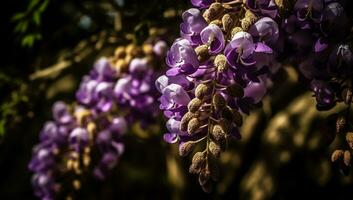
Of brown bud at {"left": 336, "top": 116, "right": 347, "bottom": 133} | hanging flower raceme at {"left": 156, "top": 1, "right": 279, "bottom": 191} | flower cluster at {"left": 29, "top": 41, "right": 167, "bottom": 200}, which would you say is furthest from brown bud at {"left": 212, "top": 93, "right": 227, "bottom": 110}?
flower cluster at {"left": 29, "top": 41, "right": 167, "bottom": 200}

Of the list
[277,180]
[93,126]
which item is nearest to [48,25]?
[93,126]

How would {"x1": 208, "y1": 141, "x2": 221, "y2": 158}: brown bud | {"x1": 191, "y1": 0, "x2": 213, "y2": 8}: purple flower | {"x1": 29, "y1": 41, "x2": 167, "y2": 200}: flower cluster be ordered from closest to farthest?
{"x1": 208, "y1": 141, "x2": 221, "y2": 158}: brown bud
{"x1": 191, "y1": 0, "x2": 213, "y2": 8}: purple flower
{"x1": 29, "y1": 41, "x2": 167, "y2": 200}: flower cluster

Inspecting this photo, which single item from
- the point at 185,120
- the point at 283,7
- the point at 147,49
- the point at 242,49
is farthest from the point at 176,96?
the point at 147,49

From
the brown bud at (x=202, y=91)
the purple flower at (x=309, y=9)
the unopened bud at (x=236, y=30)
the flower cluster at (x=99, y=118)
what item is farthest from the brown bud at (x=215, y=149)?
the flower cluster at (x=99, y=118)

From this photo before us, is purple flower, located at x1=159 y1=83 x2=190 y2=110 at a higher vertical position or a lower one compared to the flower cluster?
higher

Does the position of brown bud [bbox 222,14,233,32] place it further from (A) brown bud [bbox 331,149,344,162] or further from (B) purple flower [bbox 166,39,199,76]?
(A) brown bud [bbox 331,149,344,162]

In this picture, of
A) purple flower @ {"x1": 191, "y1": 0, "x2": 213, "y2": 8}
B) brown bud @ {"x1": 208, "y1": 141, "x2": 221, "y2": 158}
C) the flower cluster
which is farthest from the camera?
the flower cluster

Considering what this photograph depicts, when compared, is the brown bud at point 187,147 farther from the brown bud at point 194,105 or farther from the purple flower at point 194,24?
the purple flower at point 194,24

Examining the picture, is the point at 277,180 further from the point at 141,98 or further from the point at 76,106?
the point at 76,106
